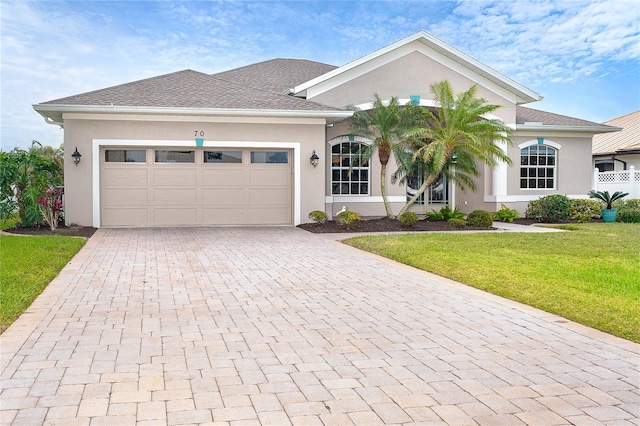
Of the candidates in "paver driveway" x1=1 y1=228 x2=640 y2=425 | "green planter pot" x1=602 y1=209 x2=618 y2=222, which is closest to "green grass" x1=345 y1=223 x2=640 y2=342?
"paver driveway" x1=1 y1=228 x2=640 y2=425

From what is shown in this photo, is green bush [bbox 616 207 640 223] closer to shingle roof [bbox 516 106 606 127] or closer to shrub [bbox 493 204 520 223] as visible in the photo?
shingle roof [bbox 516 106 606 127]

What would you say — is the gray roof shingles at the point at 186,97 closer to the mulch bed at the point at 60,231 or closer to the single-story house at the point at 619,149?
the mulch bed at the point at 60,231

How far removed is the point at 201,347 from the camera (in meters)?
4.89

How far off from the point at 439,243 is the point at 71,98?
36.3ft

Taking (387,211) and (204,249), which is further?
(387,211)

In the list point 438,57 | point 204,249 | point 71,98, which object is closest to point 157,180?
point 71,98

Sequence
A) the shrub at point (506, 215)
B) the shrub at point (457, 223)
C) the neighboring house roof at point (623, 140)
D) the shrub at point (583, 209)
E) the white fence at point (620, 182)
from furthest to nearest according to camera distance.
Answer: the neighboring house roof at point (623, 140) < the white fence at point (620, 182) < the shrub at point (506, 215) < the shrub at point (583, 209) < the shrub at point (457, 223)

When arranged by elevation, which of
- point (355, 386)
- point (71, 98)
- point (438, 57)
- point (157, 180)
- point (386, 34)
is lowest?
point (355, 386)

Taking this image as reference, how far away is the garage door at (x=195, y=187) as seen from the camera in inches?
625

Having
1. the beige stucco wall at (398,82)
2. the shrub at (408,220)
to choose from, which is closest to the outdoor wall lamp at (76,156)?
the beige stucco wall at (398,82)

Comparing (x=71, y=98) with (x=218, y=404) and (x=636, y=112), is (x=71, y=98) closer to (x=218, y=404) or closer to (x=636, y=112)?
(x=218, y=404)

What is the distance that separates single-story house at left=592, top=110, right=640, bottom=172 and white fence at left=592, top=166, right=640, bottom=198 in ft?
14.3

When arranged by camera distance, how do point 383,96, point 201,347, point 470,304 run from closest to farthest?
point 201,347 < point 470,304 < point 383,96

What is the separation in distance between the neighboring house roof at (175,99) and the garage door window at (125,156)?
53.0 inches
